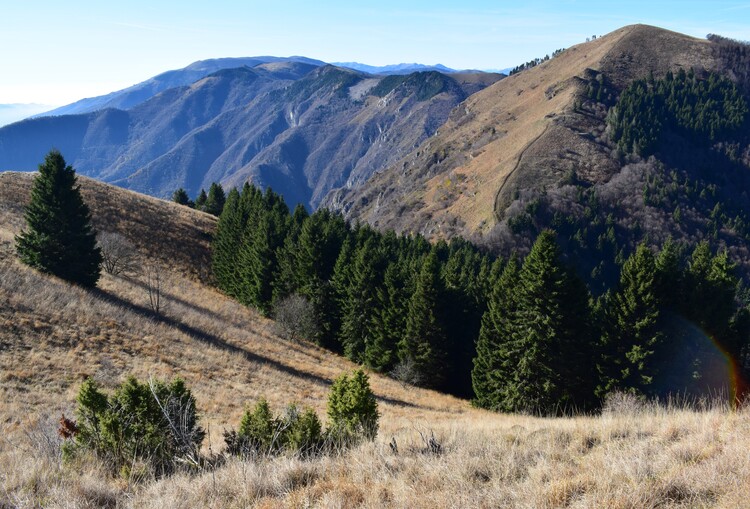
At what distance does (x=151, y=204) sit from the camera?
198 feet

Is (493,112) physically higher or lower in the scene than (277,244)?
higher

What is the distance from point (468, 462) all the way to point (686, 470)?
2554 mm

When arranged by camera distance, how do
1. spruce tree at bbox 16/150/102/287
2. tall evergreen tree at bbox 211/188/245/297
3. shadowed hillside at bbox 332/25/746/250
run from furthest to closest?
shadowed hillside at bbox 332/25/746/250
tall evergreen tree at bbox 211/188/245/297
spruce tree at bbox 16/150/102/287

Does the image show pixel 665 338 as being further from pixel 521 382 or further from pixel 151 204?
pixel 151 204

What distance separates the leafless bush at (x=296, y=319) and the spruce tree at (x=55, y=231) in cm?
1450

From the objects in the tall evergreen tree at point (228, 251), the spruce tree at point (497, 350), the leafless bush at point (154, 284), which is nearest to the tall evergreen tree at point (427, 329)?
the spruce tree at point (497, 350)

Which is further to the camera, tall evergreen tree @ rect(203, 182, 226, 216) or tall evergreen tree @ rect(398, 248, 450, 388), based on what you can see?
tall evergreen tree @ rect(203, 182, 226, 216)

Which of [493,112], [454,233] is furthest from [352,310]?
[493,112]

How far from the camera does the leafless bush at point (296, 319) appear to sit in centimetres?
3803

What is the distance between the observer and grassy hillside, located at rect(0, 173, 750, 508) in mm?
5145

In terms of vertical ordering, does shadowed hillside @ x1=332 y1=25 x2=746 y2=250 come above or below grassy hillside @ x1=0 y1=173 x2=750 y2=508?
above

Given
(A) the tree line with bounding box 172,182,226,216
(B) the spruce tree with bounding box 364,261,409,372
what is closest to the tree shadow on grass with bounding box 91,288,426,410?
(B) the spruce tree with bounding box 364,261,409,372

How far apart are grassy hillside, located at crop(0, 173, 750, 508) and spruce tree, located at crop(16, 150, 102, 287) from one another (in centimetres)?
150

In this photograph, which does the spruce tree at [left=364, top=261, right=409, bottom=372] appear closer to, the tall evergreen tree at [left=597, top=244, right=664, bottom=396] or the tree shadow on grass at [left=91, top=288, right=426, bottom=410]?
the tree shadow on grass at [left=91, top=288, right=426, bottom=410]
